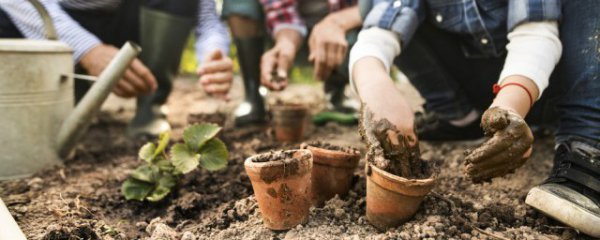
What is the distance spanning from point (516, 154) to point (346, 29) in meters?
1.30

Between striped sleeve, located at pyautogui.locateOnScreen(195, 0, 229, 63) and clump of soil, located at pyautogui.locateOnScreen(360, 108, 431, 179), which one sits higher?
striped sleeve, located at pyautogui.locateOnScreen(195, 0, 229, 63)

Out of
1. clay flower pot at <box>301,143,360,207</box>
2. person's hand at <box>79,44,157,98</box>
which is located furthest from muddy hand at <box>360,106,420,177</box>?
person's hand at <box>79,44,157,98</box>

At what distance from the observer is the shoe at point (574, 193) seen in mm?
1305

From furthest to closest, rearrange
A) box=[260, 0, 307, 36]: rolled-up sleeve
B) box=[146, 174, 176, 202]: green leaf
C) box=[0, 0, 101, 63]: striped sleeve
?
box=[260, 0, 307, 36]: rolled-up sleeve
box=[0, 0, 101, 63]: striped sleeve
box=[146, 174, 176, 202]: green leaf

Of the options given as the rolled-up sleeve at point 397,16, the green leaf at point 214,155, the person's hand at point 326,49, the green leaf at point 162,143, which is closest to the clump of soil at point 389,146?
the rolled-up sleeve at point 397,16

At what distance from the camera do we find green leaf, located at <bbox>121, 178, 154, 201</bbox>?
1.71 metres

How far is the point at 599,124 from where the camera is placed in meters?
1.57

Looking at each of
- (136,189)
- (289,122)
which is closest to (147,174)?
(136,189)

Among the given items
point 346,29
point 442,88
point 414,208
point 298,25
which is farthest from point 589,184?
point 298,25

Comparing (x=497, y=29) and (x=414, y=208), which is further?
(x=497, y=29)

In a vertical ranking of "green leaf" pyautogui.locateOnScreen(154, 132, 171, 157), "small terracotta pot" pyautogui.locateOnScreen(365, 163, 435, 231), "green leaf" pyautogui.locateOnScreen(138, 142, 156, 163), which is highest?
"small terracotta pot" pyautogui.locateOnScreen(365, 163, 435, 231)

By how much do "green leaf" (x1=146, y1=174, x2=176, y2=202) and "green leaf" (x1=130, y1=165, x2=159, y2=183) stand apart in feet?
0.10

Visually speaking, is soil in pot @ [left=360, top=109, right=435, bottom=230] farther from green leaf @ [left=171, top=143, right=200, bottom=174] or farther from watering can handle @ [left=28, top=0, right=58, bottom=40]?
watering can handle @ [left=28, top=0, right=58, bottom=40]

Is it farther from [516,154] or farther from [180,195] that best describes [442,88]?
[180,195]
